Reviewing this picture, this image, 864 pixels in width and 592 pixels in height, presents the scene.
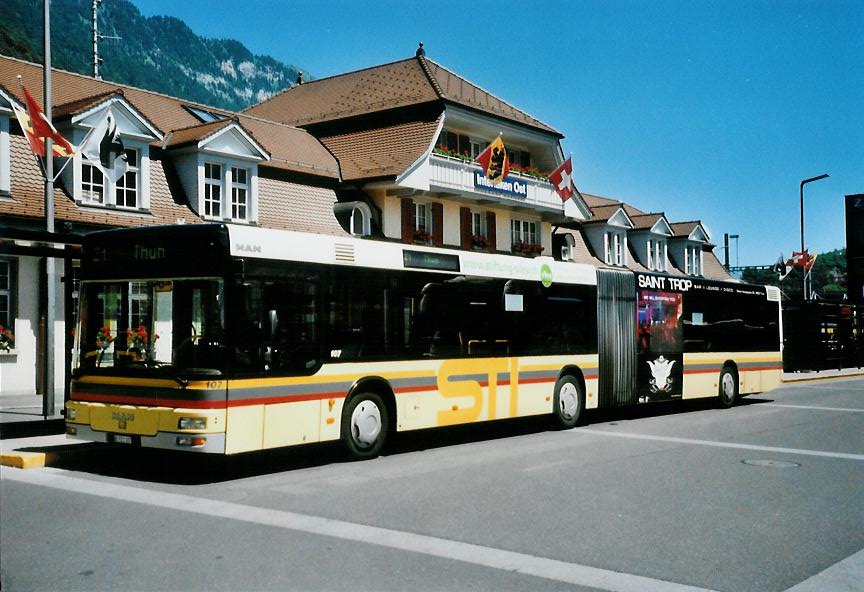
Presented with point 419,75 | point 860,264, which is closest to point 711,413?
point 419,75

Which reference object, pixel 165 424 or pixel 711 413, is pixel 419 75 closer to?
pixel 711 413

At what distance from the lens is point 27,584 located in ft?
18.8

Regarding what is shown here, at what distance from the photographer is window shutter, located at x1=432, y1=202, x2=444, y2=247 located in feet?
110

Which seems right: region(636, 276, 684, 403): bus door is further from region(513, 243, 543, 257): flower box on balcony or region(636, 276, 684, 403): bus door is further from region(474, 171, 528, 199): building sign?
region(513, 243, 543, 257): flower box on balcony

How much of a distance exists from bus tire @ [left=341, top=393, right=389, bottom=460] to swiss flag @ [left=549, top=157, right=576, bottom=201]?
78.5 ft

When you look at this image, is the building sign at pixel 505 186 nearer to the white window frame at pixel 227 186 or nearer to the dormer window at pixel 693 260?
the white window frame at pixel 227 186

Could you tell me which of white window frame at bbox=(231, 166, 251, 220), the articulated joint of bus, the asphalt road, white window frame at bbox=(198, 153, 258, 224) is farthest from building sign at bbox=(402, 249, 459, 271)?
white window frame at bbox=(231, 166, 251, 220)

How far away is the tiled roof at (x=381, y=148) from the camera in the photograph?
3128 centimetres

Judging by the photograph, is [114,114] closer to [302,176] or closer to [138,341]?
[302,176]

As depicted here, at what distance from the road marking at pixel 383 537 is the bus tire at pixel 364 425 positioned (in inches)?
114

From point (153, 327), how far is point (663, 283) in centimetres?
1187

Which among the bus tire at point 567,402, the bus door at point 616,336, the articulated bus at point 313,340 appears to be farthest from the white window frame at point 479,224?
the bus tire at point 567,402

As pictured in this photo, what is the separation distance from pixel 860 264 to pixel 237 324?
5808 cm

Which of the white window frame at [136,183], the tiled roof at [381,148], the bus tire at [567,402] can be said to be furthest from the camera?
the tiled roof at [381,148]
